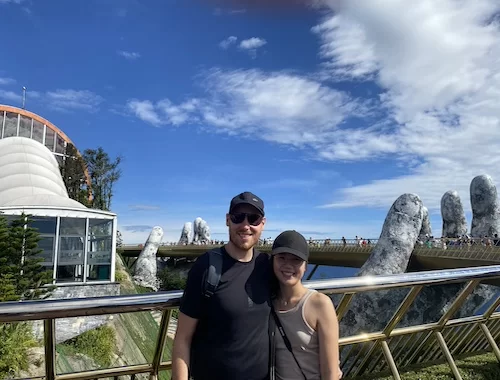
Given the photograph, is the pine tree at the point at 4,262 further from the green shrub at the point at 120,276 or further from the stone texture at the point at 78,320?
the green shrub at the point at 120,276

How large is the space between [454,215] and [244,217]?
103 feet

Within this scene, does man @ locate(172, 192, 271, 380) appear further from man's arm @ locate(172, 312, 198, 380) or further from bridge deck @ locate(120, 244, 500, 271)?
bridge deck @ locate(120, 244, 500, 271)

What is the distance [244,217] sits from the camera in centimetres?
192

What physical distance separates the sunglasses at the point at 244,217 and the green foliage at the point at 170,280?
37.9m

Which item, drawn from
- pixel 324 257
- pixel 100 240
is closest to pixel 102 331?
pixel 100 240

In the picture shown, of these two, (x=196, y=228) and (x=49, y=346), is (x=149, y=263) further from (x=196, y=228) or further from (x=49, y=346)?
(x=49, y=346)

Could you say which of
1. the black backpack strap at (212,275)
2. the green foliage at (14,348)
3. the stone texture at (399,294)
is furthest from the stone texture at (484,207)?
the black backpack strap at (212,275)

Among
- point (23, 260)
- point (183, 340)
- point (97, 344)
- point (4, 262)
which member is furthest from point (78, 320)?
point (183, 340)

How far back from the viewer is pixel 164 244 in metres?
53.1

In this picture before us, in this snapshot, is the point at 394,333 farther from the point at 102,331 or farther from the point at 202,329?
the point at 102,331

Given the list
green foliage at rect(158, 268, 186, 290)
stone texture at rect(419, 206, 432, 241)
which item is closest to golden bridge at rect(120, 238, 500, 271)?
stone texture at rect(419, 206, 432, 241)

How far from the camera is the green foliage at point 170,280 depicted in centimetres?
3973

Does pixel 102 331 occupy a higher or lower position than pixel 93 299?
lower

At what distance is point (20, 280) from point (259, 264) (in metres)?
15.1
